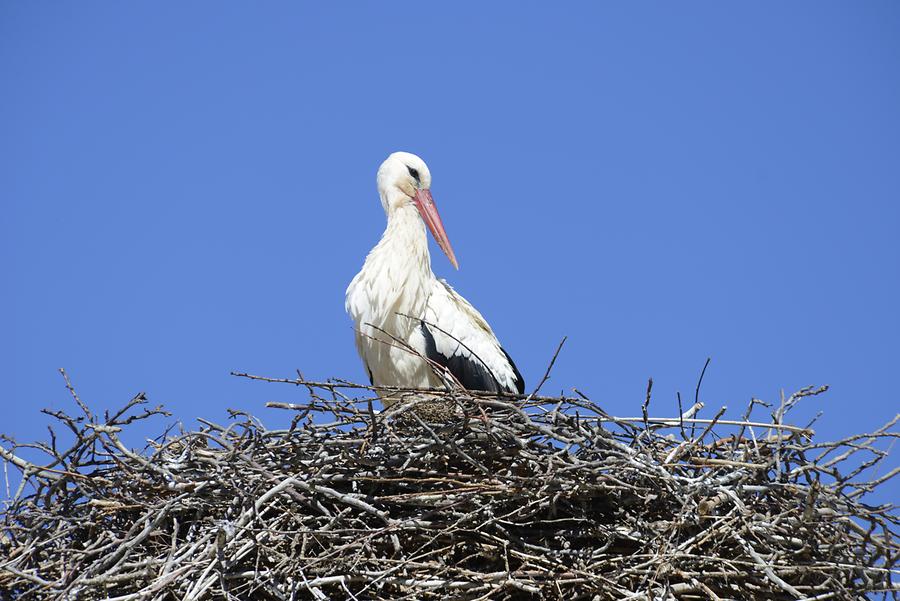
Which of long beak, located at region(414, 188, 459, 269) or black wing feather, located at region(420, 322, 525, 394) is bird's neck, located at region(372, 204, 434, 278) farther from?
black wing feather, located at region(420, 322, 525, 394)

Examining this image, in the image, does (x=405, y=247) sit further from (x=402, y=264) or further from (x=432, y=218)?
(x=432, y=218)

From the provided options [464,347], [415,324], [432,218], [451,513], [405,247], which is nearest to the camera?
[451,513]

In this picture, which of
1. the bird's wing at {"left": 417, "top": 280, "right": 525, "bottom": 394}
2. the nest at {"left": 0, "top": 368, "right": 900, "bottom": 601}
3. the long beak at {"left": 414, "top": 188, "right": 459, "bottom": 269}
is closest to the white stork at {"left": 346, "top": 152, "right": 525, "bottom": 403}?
the bird's wing at {"left": 417, "top": 280, "right": 525, "bottom": 394}

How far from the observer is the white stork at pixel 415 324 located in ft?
16.4

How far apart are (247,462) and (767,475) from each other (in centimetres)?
155

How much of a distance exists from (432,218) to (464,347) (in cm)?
83

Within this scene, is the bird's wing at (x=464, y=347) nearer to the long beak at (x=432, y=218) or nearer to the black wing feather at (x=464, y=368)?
the black wing feather at (x=464, y=368)

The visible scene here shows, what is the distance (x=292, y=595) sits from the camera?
10.9 ft

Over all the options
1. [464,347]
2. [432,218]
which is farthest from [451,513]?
[432,218]

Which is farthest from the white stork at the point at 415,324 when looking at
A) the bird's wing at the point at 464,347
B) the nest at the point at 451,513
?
the nest at the point at 451,513

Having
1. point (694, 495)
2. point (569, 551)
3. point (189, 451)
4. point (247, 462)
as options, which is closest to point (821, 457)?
point (694, 495)

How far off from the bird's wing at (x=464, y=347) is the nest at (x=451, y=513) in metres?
1.15

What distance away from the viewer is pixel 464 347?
491cm

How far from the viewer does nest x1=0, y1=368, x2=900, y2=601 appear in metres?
3.40
